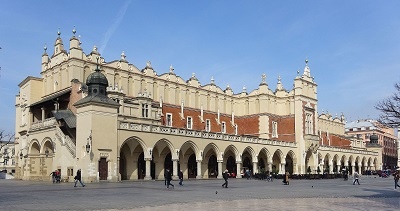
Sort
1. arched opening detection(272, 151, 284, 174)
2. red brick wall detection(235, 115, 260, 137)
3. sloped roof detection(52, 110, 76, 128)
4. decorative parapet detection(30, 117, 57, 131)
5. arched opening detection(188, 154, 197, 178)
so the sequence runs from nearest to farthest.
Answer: sloped roof detection(52, 110, 76, 128)
decorative parapet detection(30, 117, 57, 131)
arched opening detection(188, 154, 197, 178)
arched opening detection(272, 151, 284, 174)
red brick wall detection(235, 115, 260, 137)

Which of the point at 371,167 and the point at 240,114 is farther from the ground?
the point at 240,114

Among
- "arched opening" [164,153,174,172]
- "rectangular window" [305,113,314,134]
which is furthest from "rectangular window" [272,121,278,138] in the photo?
"arched opening" [164,153,174,172]

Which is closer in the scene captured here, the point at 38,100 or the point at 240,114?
the point at 38,100

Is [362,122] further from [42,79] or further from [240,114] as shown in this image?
[42,79]

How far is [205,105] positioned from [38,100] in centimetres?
2231

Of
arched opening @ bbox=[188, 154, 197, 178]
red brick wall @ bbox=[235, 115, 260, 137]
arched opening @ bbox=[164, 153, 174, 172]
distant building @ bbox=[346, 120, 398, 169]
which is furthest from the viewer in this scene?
distant building @ bbox=[346, 120, 398, 169]

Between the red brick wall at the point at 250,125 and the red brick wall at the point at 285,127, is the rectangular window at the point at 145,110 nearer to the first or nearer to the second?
the red brick wall at the point at 250,125

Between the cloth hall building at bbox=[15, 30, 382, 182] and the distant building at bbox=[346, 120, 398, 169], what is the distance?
4611 centimetres

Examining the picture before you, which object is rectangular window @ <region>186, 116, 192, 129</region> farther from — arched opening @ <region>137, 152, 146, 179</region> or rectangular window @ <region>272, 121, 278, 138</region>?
rectangular window @ <region>272, 121, 278, 138</region>

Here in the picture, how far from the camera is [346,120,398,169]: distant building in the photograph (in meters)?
123

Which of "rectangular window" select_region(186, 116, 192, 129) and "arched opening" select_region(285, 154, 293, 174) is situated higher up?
"rectangular window" select_region(186, 116, 192, 129)

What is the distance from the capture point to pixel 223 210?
1588 centimetres

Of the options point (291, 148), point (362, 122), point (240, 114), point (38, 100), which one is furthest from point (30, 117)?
point (362, 122)

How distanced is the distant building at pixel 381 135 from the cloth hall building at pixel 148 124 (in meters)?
46.1
